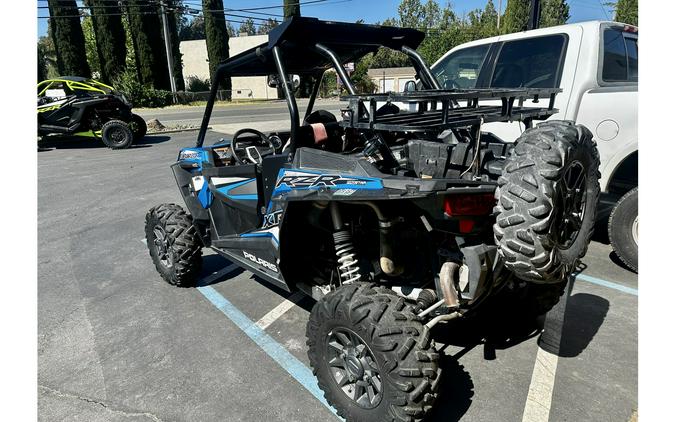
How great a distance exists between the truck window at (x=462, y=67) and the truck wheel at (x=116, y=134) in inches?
444

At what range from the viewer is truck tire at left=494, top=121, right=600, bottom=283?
195cm

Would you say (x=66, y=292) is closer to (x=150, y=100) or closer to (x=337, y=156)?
(x=337, y=156)

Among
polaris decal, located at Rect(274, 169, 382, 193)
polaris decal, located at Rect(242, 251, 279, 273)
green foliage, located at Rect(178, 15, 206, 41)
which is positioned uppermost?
green foliage, located at Rect(178, 15, 206, 41)

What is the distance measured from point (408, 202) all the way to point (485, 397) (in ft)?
4.36

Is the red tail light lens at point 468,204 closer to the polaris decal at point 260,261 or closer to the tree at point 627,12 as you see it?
the polaris decal at point 260,261

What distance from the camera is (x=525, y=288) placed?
3.23 meters

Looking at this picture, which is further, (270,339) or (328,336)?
(270,339)

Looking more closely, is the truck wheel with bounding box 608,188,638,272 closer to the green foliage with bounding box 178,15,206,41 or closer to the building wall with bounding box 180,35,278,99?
the building wall with bounding box 180,35,278,99

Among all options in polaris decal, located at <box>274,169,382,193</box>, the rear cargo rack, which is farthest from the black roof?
polaris decal, located at <box>274,169,382,193</box>

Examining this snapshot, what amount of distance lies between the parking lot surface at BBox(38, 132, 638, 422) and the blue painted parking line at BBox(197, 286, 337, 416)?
1 cm

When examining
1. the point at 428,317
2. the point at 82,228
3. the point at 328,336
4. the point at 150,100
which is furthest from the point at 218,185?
the point at 150,100

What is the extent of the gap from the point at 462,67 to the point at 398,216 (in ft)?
13.9

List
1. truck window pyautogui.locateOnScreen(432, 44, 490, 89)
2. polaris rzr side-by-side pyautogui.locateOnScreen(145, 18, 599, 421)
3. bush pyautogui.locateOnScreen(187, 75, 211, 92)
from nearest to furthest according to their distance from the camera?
polaris rzr side-by-side pyautogui.locateOnScreen(145, 18, 599, 421)
truck window pyautogui.locateOnScreen(432, 44, 490, 89)
bush pyautogui.locateOnScreen(187, 75, 211, 92)

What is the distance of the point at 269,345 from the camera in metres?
3.39
